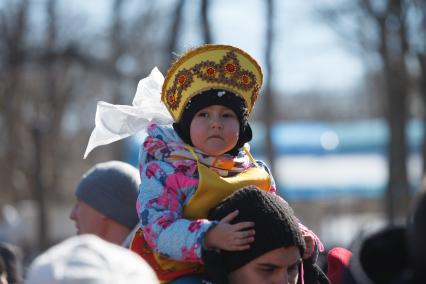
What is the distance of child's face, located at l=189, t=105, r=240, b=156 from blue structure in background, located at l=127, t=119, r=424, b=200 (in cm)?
2014

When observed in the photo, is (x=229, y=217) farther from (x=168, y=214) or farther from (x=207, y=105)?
(x=207, y=105)

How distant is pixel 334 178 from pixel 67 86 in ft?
57.2

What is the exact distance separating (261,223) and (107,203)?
224 cm

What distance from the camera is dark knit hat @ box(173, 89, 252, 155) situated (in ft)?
13.7

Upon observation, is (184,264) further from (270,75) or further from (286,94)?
(286,94)

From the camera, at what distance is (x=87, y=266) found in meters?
2.76

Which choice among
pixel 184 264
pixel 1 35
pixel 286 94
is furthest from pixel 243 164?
pixel 286 94

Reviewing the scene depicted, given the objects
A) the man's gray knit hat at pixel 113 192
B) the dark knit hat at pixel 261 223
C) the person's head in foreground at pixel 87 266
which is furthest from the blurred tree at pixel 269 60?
the person's head in foreground at pixel 87 266

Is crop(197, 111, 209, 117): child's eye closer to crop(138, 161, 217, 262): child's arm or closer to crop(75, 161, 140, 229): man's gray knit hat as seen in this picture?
crop(138, 161, 217, 262): child's arm

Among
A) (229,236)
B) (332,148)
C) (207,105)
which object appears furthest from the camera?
(332,148)

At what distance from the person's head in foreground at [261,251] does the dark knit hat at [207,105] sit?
1.48 ft

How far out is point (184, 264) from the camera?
396cm

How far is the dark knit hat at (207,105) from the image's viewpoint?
4164mm

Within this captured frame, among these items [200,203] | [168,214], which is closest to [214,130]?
[200,203]
